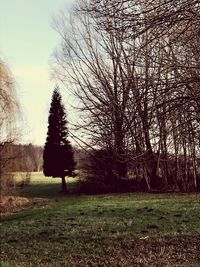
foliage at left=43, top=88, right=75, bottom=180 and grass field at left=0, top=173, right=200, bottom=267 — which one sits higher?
foliage at left=43, top=88, right=75, bottom=180

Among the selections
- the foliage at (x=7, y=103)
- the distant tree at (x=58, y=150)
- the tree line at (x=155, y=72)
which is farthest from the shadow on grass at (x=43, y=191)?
the tree line at (x=155, y=72)

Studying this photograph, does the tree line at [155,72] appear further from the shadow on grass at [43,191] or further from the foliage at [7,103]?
the shadow on grass at [43,191]

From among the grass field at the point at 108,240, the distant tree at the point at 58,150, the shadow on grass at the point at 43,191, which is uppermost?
the distant tree at the point at 58,150

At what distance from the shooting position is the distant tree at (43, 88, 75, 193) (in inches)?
1446

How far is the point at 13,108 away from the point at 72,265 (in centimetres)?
1560

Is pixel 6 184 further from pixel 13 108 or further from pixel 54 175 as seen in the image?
pixel 54 175

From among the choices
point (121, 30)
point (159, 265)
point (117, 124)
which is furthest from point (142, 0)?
point (159, 265)

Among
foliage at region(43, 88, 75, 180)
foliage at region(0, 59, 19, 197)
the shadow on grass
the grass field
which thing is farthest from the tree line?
foliage at region(43, 88, 75, 180)

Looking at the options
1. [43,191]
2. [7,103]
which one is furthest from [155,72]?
[43,191]

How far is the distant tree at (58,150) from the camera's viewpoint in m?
36.7

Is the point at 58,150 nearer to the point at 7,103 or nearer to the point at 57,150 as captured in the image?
the point at 57,150

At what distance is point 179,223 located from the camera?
1240cm

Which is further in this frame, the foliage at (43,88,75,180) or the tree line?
the foliage at (43,88,75,180)

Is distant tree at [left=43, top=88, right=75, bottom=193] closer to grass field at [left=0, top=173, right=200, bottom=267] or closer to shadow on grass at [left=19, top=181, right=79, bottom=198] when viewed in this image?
shadow on grass at [left=19, top=181, right=79, bottom=198]
